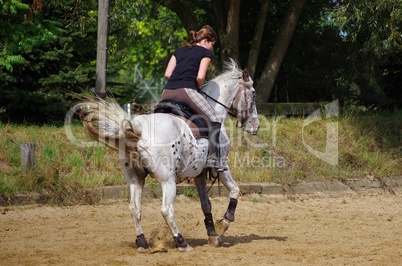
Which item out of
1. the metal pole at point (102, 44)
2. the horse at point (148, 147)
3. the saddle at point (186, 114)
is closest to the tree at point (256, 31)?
the metal pole at point (102, 44)

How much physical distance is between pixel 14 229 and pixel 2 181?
1942mm

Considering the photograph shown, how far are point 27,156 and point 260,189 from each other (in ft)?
15.3

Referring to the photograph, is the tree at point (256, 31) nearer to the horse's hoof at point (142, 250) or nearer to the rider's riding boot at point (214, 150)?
the rider's riding boot at point (214, 150)

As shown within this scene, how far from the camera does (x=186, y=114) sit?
8555mm

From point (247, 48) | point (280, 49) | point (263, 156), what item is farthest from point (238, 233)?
point (247, 48)

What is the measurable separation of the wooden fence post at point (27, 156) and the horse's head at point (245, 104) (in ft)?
13.6

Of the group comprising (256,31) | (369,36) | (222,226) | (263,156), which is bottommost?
(222,226)

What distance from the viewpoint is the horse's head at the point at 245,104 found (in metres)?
9.50

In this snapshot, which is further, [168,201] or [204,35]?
[204,35]

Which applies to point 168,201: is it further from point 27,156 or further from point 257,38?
point 257,38

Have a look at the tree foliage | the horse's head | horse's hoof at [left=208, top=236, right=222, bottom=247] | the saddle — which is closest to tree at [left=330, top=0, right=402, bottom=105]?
the tree foliage

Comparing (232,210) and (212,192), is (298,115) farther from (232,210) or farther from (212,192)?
(232,210)

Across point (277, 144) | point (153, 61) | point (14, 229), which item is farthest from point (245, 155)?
point (153, 61)

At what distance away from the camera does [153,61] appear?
39.3m
